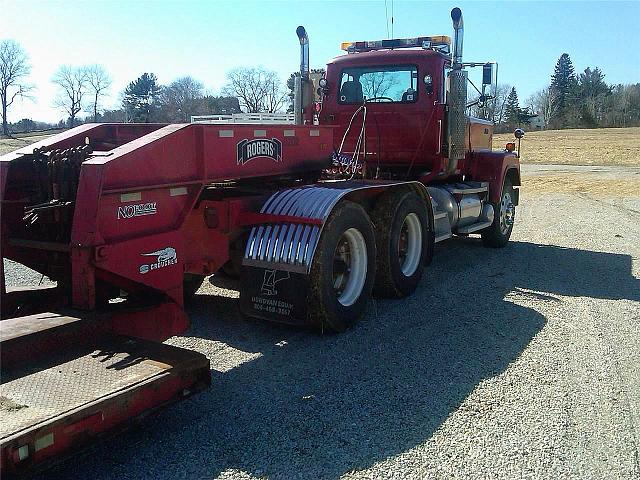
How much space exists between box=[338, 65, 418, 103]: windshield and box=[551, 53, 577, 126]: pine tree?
83.0m

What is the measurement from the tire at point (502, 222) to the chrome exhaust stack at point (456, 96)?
62.5 inches

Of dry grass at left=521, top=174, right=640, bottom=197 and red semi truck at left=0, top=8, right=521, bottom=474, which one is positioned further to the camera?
dry grass at left=521, top=174, right=640, bottom=197

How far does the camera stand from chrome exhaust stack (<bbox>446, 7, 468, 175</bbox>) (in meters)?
8.09

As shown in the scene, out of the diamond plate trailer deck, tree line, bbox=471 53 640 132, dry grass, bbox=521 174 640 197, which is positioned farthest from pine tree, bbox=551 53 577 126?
the diamond plate trailer deck

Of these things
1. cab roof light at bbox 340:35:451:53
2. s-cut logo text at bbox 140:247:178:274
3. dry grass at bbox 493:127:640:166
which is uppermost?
cab roof light at bbox 340:35:451:53

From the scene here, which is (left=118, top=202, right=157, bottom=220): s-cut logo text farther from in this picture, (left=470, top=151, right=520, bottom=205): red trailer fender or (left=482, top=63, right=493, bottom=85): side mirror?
(left=470, top=151, right=520, bottom=205): red trailer fender

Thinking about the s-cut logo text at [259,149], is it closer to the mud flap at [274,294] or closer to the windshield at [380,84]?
the mud flap at [274,294]

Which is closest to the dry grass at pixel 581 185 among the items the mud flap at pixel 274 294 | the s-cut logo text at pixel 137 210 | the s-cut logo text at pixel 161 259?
the mud flap at pixel 274 294

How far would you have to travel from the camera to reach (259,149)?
212 inches

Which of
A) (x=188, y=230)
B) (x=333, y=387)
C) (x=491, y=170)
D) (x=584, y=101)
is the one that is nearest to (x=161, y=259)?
(x=188, y=230)

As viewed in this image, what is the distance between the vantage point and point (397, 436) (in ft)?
11.8

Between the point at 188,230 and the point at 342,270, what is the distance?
154cm

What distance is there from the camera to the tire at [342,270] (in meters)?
5.13

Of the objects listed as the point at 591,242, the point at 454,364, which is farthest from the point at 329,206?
the point at 591,242
